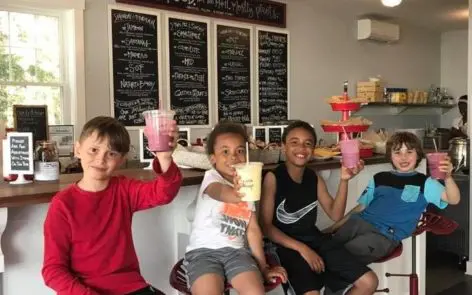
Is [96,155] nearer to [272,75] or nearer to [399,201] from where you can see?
[399,201]

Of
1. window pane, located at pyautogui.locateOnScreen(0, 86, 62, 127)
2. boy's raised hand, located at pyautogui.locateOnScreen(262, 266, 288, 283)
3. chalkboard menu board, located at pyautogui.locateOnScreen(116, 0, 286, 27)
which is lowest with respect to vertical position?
boy's raised hand, located at pyautogui.locateOnScreen(262, 266, 288, 283)

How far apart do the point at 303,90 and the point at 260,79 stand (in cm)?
71

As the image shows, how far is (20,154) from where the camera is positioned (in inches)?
78.9

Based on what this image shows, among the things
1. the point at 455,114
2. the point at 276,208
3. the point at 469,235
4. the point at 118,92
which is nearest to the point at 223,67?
the point at 118,92

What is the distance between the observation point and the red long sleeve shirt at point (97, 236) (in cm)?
162

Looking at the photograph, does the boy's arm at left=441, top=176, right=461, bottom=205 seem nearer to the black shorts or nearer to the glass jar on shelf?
the black shorts

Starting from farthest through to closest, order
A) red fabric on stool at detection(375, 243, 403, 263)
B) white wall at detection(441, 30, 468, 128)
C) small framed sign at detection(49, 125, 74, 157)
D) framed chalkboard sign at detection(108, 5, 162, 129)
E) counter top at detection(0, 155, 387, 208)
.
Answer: white wall at detection(441, 30, 468, 128)
framed chalkboard sign at detection(108, 5, 162, 129)
small framed sign at detection(49, 125, 74, 157)
red fabric on stool at detection(375, 243, 403, 263)
counter top at detection(0, 155, 387, 208)

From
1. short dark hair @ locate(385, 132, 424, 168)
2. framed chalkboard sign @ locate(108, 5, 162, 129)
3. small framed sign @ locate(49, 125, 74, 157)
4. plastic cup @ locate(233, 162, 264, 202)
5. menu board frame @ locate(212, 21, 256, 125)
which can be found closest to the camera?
plastic cup @ locate(233, 162, 264, 202)

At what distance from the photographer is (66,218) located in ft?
5.46

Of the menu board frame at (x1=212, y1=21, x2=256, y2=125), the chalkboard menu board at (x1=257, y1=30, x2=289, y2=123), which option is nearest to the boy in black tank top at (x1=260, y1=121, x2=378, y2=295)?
the menu board frame at (x1=212, y1=21, x2=256, y2=125)

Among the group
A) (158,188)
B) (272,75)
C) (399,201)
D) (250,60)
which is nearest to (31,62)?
(250,60)

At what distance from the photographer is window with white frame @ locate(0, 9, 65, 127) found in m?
4.09

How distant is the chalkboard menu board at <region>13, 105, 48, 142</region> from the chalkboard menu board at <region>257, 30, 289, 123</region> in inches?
134

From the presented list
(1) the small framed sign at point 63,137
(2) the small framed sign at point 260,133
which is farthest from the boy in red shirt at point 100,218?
(1) the small framed sign at point 63,137
